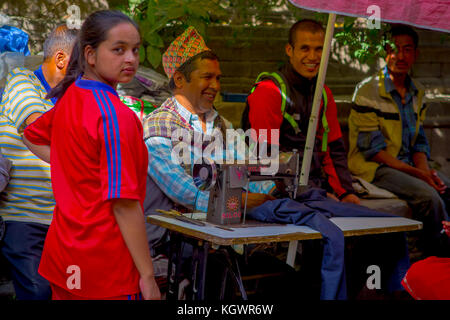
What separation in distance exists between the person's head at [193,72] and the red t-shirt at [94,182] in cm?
181

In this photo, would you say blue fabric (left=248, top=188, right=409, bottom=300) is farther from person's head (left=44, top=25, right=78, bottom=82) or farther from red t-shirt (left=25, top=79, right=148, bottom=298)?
person's head (left=44, top=25, right=78, bottom=82)

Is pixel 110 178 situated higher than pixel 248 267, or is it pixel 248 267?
pixel 110 178

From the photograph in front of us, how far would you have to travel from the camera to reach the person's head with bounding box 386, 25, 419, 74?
18.7 ft

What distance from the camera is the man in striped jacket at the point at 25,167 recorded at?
3.72 meters

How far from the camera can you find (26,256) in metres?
3.67

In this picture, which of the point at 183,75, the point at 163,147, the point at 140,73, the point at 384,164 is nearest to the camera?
the point at 163,147

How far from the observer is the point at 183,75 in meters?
4.25

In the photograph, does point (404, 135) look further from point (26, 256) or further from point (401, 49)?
point (26, 256)

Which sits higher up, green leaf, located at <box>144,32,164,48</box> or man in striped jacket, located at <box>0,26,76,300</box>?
green leaf, located at <box>144,32,164,48</box>

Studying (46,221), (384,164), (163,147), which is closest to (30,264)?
(46,221)

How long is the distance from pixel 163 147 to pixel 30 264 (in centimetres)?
102

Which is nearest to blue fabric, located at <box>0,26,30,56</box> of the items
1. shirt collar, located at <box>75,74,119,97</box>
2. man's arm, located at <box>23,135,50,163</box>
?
man's arm, located at <box>23,135,50,163</box>

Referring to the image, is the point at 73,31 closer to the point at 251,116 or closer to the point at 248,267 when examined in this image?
the point at 251,116

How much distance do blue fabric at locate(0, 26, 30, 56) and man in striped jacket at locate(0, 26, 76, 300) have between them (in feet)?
1.86
